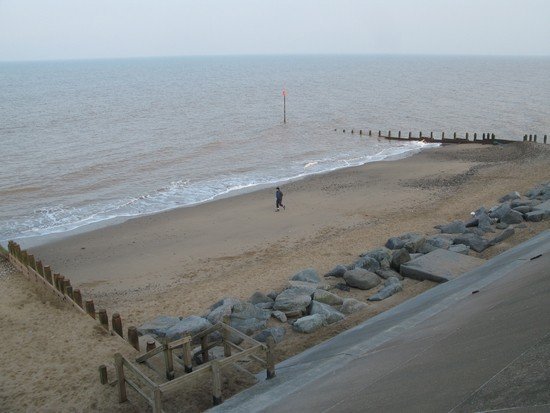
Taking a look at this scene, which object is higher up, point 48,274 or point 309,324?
point 309,324

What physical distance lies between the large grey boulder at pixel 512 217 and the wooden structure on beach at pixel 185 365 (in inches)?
435

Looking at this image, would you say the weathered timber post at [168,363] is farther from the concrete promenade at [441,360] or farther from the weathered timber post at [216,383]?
the concrete promenade at [441,360]

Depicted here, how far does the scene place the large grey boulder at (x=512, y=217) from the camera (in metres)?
17.5

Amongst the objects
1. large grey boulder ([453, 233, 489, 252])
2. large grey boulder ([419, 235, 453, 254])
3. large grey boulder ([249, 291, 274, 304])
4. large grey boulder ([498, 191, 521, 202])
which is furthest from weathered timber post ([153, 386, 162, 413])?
large grey boulder ([498, 191, 521, 202])

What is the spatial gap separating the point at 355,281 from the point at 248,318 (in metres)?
3.52

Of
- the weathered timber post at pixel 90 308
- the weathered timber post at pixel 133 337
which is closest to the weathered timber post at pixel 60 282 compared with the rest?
the weathered timber post at pixel 90 308

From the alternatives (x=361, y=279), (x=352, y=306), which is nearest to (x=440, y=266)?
(x=361, y=279)

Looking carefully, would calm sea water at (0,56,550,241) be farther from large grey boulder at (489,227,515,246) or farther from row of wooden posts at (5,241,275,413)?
large grey boulder at (489,227,515,246)

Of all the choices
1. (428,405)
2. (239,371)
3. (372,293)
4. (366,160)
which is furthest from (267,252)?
(366,160)

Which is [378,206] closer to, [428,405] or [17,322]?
[17,322]

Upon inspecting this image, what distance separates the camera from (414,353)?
285 inches

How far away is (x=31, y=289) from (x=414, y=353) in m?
11.6

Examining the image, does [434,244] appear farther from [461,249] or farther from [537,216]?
[537,216]

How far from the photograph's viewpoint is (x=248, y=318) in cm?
1171
